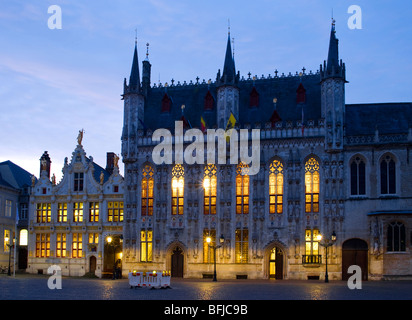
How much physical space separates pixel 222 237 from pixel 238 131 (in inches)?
388

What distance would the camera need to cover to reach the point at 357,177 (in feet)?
164

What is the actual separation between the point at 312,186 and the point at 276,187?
3028mm

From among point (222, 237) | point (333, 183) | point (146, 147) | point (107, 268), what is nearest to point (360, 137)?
point (333, 183)

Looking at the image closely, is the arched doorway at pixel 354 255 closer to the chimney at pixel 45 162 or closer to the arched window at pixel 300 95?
the arched window at pixel 300 95

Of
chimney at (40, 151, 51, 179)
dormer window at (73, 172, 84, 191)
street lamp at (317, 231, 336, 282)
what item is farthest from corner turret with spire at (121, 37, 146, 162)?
street lamp at (317, 231, 336, 282)

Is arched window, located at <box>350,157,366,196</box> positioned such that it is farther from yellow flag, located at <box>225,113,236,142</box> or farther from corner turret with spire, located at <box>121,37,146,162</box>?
corner turret with spire, located at <box>121,37,146,162</box>

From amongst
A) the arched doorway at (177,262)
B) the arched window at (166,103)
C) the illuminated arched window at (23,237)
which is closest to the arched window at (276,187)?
the arched doorway at (177,262)

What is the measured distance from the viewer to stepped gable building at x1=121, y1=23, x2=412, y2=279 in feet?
162

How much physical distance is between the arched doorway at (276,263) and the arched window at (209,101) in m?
14.4

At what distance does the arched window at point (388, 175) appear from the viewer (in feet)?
162

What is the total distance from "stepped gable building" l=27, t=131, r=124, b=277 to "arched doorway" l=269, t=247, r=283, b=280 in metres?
14.3

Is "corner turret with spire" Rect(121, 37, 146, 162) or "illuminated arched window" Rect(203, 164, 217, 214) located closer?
"illuminated arched window" Rect(203, 164, 217, 214)

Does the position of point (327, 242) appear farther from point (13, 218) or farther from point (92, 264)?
point (13, 218)

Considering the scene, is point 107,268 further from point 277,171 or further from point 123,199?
point 277,171
